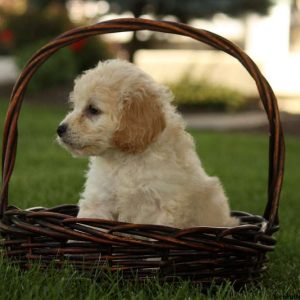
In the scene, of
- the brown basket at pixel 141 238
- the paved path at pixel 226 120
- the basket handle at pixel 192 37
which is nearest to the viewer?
the brown basket at pixel 141 238

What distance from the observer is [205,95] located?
58.5 ft

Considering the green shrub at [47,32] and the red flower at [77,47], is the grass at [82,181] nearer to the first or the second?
the red flower at [77,47]

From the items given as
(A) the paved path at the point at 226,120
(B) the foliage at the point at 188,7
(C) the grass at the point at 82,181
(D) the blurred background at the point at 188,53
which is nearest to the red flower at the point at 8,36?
(D) the blurred background at the point at 188,53

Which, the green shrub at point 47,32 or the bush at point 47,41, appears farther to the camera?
the green shrub at point 47,32

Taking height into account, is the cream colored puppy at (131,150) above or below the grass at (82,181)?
above

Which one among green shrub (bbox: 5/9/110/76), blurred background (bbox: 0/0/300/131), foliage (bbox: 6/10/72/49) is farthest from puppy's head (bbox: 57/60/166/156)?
foliage (bbox: 6/10/72/49)

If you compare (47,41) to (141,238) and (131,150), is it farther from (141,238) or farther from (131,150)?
(141,238)

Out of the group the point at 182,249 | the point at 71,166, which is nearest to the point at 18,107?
the point at 182,249

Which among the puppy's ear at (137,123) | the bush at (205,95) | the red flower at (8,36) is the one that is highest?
the red flower at (8,36)

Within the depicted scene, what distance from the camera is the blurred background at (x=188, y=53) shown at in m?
18.0

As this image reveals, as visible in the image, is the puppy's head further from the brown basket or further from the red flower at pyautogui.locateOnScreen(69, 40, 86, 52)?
the red flower at pyautogui.locateOnScreen(69, 40, 86, 52)

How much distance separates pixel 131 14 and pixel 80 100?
15.8 metres

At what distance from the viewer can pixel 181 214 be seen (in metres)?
4.17

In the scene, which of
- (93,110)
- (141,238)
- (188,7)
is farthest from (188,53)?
(141,238)
